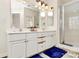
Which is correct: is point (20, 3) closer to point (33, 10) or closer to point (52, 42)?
point (33, 10)

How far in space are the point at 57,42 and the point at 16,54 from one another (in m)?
1.76

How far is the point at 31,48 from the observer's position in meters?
2.31

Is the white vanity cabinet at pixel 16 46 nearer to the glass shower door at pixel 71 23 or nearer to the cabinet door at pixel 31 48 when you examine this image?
the cabinet door at pixel 31 48

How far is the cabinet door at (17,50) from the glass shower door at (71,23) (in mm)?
1711

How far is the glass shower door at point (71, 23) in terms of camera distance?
313 cm

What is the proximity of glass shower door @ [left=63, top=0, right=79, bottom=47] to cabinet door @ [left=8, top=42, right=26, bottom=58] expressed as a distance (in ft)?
5.61

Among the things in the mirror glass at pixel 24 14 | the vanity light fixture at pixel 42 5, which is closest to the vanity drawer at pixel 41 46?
the mirror glass at pixel 24 14

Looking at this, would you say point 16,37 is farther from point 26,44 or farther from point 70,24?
point 70,24

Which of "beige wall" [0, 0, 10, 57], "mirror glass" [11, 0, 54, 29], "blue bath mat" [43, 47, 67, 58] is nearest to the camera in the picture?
"beige wall" [0, 0, 10, 57]

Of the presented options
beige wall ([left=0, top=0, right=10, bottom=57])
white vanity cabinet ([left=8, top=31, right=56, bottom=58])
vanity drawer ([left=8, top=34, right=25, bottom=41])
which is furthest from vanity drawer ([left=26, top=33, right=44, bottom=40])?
beige wall ([left=0, top=0, right=10, bottom=57])

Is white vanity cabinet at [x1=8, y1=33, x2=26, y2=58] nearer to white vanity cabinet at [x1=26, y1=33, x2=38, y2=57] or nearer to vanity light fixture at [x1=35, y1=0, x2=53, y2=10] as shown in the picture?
white vanity cabinet at [x1=26, y1=33, x2=38, y2=57]

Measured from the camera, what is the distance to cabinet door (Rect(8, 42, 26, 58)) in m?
1.91

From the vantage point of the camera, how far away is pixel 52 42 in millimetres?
3338

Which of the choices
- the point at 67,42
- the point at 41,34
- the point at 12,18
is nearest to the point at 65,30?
the point at 67,42
